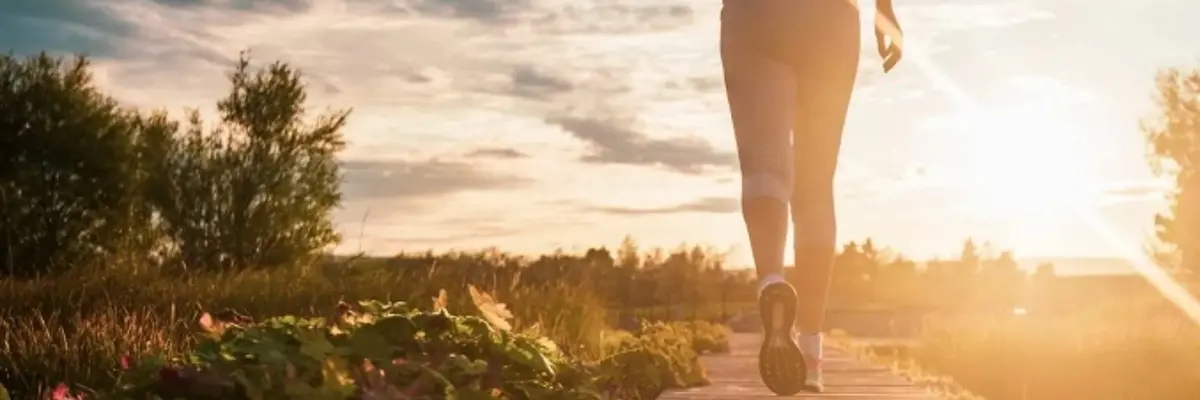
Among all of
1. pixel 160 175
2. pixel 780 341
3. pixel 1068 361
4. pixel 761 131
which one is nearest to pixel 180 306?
pixel 761 131

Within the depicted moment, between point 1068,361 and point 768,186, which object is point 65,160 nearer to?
point 1068,361

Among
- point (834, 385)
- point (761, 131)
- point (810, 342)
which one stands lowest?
point (834, 385)

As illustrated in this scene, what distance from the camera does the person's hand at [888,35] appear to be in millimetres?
4352

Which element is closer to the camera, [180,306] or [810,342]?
[810,342]

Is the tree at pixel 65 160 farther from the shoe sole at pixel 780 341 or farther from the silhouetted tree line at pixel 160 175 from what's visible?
the shoe sole at pixel 780 341

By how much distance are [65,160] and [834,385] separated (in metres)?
31.8

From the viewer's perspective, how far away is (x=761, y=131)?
12.9 feet

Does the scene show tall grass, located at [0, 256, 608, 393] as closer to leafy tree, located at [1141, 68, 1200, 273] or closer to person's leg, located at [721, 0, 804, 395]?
person's leg, located at [721, 0, 804, 395]

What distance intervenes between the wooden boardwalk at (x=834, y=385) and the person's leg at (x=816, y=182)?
0.42m

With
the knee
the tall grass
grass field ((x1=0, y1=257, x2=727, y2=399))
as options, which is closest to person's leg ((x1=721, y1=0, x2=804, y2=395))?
the knee

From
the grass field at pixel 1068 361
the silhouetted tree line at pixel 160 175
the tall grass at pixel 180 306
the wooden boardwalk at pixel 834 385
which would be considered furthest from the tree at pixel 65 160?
the wooden boardwalk at pixel 834 385

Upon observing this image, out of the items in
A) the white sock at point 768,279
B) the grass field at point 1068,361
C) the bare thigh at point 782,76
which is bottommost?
the grass field at point 1068,361

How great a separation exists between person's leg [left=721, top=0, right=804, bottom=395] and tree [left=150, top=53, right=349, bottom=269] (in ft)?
95.9

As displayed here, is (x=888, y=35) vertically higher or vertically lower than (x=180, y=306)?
higher
